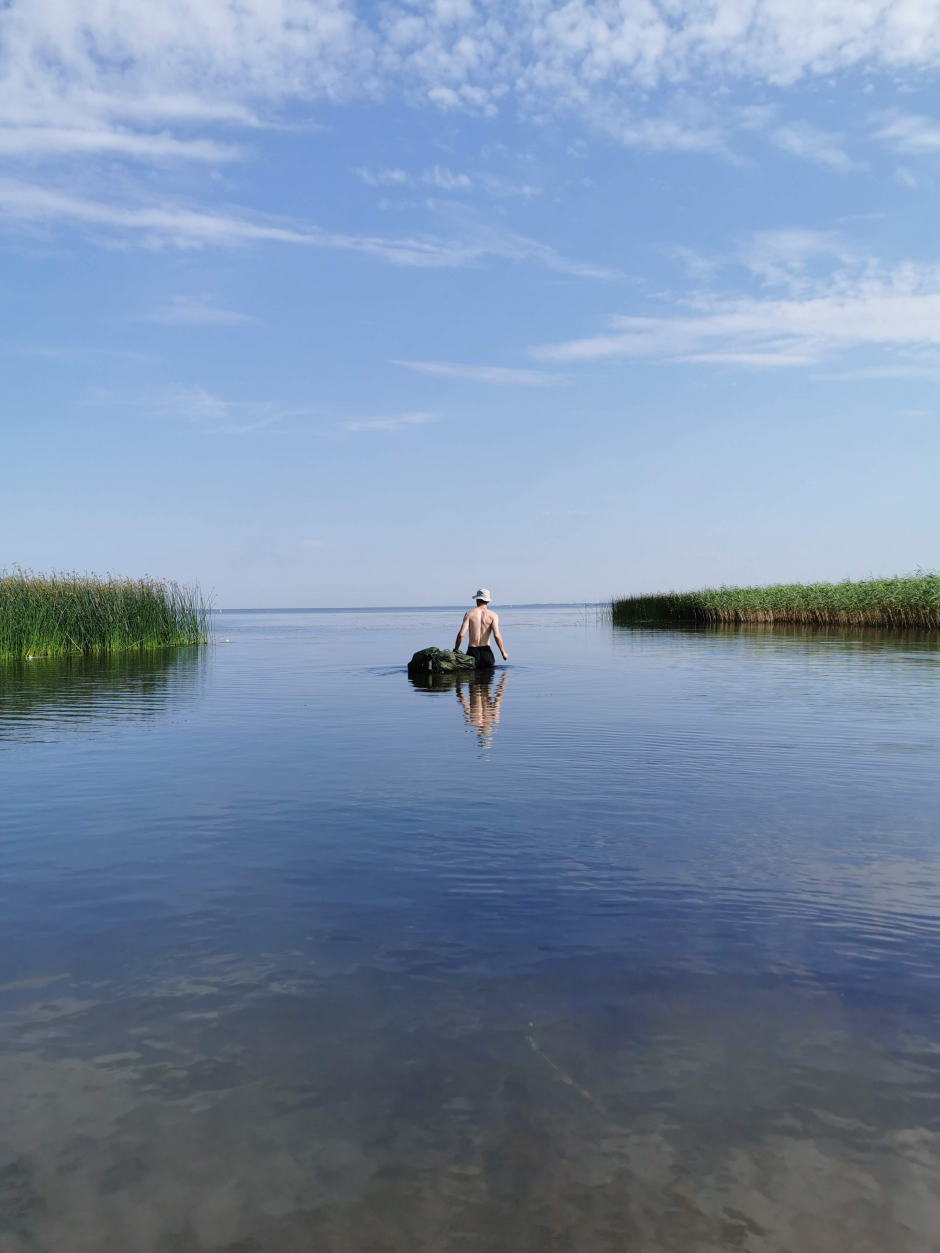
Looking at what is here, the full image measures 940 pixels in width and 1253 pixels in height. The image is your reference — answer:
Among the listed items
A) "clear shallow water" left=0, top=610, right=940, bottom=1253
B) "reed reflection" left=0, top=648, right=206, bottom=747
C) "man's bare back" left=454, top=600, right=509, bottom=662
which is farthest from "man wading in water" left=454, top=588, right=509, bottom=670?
"clear shallow water" left=0, top=610, right=940, bottom=1253

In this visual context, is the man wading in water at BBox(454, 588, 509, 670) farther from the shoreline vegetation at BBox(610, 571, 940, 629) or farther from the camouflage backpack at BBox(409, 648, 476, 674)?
the shoreline vegetation at BBox(610, 571, 940, 629)

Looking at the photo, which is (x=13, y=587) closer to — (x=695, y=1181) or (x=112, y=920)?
(x=112, y=920)

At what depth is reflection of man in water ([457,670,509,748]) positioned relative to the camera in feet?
49.6

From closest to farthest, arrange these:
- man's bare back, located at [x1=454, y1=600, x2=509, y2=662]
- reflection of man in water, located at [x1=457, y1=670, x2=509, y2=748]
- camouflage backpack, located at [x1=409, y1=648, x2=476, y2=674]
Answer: reflection of man in water, located at [x1=457, y1=670, x2=509, y2=748]
man's bare back, located at [x1=454, y1=600, x2=509, y2=662]
camouflage backpack, located at [x1=409, y1=648, x2=476, y2=674]

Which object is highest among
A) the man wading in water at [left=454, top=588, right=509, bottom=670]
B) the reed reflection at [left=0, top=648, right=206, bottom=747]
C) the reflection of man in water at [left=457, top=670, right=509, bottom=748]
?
the man wading in water at [left=454, top=588, right=509, bottom=670]

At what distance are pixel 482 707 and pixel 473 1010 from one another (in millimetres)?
13912

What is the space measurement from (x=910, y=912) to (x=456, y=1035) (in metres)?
3.41

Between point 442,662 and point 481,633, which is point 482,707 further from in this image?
point 442,662

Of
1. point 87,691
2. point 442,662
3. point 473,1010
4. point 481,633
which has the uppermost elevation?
point 481,633

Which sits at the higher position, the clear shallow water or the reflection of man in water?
the reflection of man in water

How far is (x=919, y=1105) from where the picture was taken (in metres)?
3.80

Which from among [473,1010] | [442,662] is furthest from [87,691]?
[473,1010]

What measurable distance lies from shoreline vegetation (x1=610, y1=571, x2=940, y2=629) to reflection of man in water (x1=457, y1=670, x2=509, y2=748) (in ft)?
115

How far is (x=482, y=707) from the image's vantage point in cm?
1856
